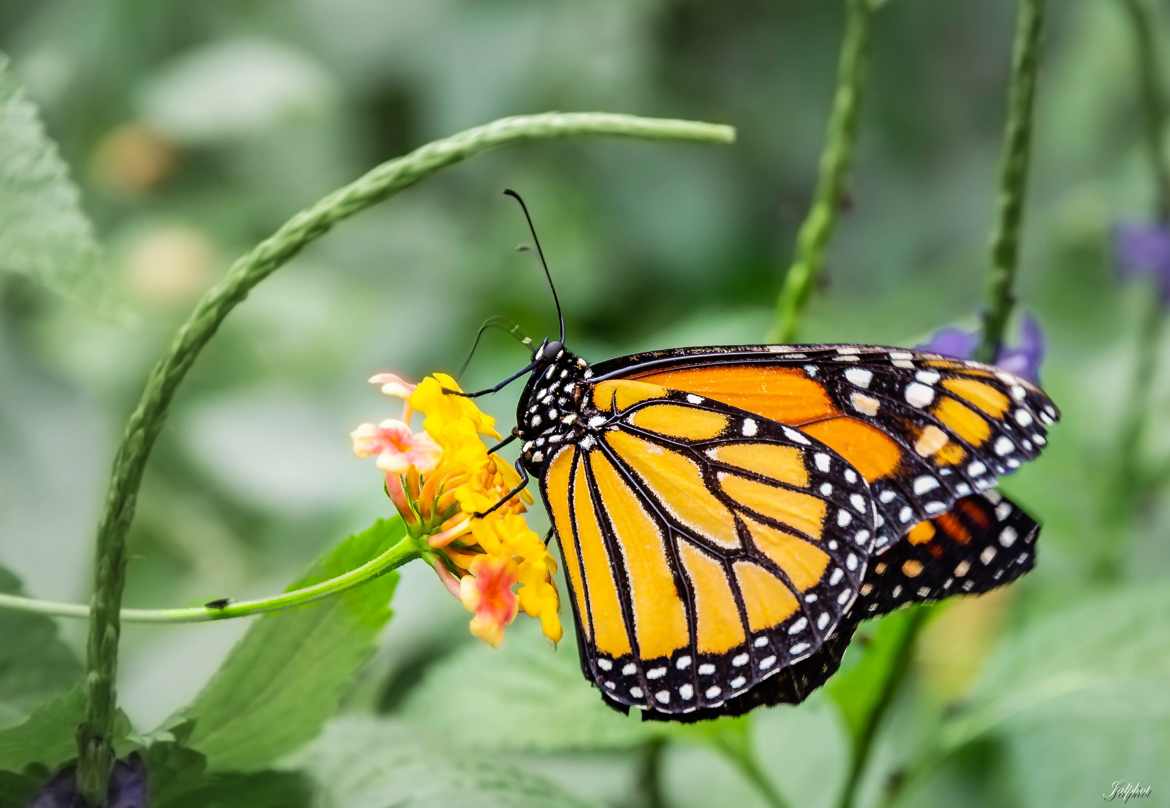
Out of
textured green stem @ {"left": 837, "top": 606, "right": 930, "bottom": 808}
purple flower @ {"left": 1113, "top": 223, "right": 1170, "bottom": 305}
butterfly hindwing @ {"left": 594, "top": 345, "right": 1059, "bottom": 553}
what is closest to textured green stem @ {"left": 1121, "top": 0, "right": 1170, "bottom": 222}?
purple flower @ {"left": 1113, "top": 223, "right": 1170, "bottom": 305}

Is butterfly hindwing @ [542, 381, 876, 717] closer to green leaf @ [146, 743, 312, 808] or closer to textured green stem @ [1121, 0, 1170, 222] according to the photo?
green leaf @ [146, 743, 312, 808]

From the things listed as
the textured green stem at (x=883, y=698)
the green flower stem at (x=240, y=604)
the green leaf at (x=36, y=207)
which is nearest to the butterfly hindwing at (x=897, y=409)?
the textured green stem at (x=883, y=698)

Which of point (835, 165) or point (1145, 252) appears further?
point (1145, 252)

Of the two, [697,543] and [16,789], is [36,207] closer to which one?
[16,789]

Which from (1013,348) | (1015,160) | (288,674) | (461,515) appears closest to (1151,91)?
(1013,348)

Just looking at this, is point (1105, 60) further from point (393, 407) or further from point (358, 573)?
point (358, 573)

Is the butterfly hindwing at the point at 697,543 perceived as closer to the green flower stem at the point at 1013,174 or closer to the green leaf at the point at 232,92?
the green flower stem at the point at 1013,174
